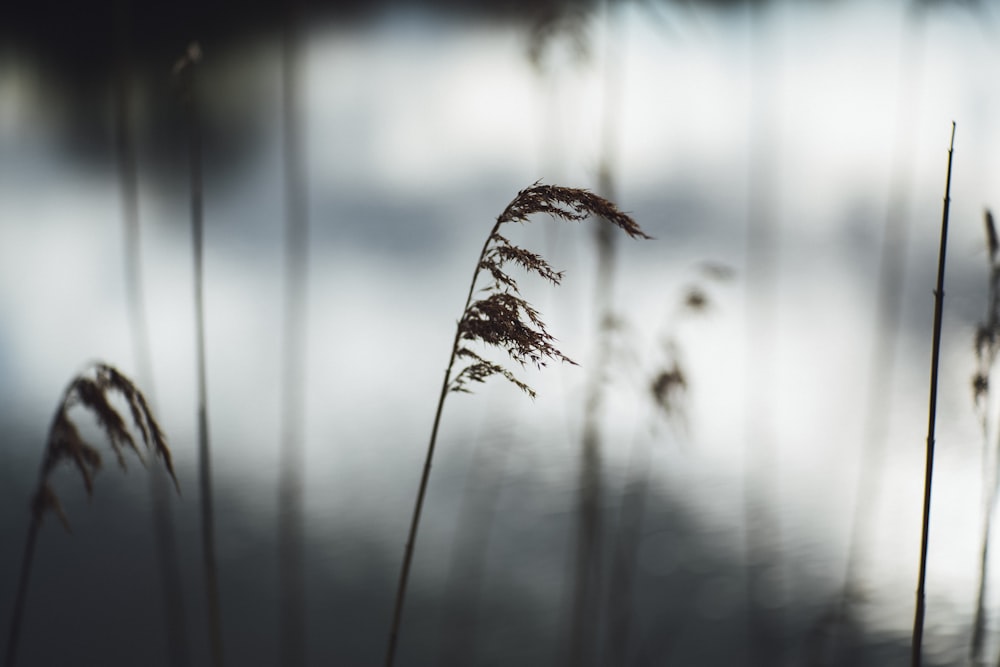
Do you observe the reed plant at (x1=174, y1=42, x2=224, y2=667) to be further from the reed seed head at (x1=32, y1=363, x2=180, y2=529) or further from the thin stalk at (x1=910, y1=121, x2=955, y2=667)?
the thin stalk at (x1=910, y1=121, x2=955, y2=667)

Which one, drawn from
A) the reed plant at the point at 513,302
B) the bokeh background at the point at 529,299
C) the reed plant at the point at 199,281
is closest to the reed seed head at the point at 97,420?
the reed plant at the point at 199,281

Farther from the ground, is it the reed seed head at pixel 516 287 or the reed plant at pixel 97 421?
the reed seed head at pixel 516 287

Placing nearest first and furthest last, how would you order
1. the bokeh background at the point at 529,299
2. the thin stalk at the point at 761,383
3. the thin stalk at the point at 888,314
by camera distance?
the thin stalk at the point at 888,314, the thin stalk at the point at 761,383, the bokeh background at the point at 529,299

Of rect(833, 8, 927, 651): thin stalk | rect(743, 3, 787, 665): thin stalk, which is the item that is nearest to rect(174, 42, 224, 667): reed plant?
rect(743, 3, 787, 665): thin stalk

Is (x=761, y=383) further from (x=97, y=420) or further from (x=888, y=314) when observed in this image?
(x=97, y=420)

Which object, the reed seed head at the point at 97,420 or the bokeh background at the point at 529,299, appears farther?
the bokeh background at the point at 529,299

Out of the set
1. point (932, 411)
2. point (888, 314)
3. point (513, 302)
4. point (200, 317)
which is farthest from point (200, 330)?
point (888, 314)

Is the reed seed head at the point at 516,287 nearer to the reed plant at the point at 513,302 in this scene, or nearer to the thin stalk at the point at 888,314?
the reed plant at the point at 513,302

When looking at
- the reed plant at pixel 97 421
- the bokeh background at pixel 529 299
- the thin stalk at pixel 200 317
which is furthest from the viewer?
the bokeh background at pixel 529 299

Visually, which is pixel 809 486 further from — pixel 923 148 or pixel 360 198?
pixel 360 198

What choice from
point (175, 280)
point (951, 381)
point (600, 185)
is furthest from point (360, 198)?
point (600, 185)
